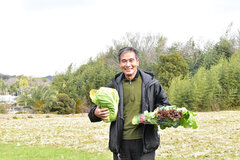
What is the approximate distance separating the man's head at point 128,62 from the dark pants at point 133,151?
73 cm

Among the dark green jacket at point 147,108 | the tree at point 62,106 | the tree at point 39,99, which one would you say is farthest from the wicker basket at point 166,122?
the tree at point 62,106

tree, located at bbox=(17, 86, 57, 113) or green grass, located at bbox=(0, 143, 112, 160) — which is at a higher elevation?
tree, located at bbox=(17, 86, 57, 113)

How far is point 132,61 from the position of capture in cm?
331

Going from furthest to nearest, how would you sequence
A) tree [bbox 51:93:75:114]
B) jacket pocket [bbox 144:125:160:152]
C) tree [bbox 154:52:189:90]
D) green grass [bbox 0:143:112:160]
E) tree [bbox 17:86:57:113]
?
tree [bbox 154:52:189:90] < tree [bbox 51:93:75:114] < tree [bbox 17:86:57:113] < green grass [bbox 0:143:112:160] < jacket pocket [bbox 144:125:160:152]

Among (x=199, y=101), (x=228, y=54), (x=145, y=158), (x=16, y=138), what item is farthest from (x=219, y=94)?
(x=145, y=158)

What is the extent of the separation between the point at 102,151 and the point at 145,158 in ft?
19.3

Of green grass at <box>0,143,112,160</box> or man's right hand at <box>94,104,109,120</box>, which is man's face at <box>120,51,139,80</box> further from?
green grass at <box>0,143,112,160</box>

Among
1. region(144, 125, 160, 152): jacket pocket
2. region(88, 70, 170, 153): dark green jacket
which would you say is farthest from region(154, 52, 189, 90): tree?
region(144, 125, 160, 152): jacket pocket

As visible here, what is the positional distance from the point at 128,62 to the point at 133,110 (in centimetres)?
54

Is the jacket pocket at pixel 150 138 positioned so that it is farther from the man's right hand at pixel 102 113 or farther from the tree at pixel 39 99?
the tree at pixel 39 99

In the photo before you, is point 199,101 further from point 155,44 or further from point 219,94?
point 155,44

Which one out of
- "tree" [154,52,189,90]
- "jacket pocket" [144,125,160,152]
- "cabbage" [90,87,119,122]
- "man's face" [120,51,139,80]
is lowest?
"jacket pocket" [144,125,160,152]

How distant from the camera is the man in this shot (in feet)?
10.6

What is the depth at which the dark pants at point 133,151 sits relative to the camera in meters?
3.24
